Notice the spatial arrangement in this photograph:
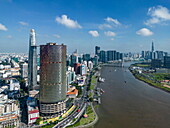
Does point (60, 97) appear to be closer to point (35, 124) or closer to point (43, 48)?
point (35, 124)

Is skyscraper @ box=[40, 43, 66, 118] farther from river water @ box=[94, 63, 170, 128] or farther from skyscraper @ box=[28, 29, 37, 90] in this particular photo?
skyscraper @ box=[28, 29, 37, 90]

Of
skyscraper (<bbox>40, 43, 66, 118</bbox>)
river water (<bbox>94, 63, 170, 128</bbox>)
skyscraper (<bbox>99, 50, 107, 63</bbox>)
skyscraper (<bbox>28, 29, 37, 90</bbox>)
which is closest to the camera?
river water (<bbox>94, 63, 170, 128</bbox>)

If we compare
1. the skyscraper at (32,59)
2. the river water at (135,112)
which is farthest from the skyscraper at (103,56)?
the skyscraper at (32,59)

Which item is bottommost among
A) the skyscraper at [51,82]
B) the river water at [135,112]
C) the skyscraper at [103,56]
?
the river water at [135,112]

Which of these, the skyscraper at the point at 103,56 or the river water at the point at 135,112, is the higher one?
the skyscraper at the point at 103,56

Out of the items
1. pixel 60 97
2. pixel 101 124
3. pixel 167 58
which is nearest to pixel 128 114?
pixel 101 124

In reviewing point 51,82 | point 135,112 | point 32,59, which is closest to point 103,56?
point 32,59

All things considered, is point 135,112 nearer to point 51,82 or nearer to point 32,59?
point 51,82

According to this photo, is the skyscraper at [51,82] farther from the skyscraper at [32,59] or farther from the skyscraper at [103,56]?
the skyscraper at [103,56]

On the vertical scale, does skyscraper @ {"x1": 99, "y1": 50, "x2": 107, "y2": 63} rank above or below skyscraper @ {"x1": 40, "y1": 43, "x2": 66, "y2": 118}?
above

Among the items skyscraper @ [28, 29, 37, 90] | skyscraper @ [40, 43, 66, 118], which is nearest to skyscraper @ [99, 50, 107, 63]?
skyscraper @ [28, 29, 37, 90]
